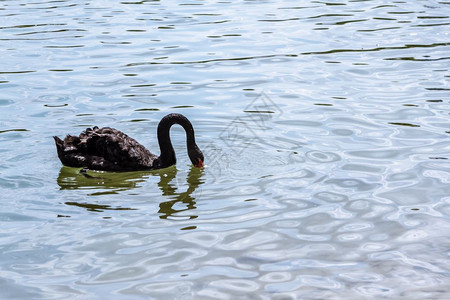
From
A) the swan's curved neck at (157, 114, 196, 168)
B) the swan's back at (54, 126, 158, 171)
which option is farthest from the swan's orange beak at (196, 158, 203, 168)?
the swan's back at (54, 126, 158, 171)

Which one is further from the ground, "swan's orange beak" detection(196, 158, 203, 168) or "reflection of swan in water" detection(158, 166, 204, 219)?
"swan's orange beak" detection(196, 158, 203, 168)

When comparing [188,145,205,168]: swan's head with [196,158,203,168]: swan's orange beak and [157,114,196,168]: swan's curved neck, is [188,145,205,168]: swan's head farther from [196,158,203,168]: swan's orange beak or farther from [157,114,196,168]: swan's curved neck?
[157,114,196,168]: swan's curved neck

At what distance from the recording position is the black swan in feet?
32.0

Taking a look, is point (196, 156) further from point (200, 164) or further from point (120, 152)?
point (120, 152)

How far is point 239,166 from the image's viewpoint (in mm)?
9570

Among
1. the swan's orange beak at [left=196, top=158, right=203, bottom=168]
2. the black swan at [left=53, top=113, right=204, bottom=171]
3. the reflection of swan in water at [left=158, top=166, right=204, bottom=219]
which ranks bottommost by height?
the reflection of swan in water at [left=158, top=166, right=204, bottom=219]

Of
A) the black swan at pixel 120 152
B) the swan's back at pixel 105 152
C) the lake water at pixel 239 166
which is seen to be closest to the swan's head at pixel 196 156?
the black swan at pixel 120 152

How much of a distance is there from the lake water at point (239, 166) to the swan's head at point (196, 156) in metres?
0.12

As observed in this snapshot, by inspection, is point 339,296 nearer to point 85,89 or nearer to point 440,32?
point 85,89

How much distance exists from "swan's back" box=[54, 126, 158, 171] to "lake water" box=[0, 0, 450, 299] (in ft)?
0.67

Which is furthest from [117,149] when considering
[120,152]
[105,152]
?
[105,152]

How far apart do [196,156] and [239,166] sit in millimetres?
512

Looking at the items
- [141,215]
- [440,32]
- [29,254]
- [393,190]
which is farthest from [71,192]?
[440,32]

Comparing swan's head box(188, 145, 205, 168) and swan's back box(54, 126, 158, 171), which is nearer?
swan's head box(188, 145, 205, 168)
